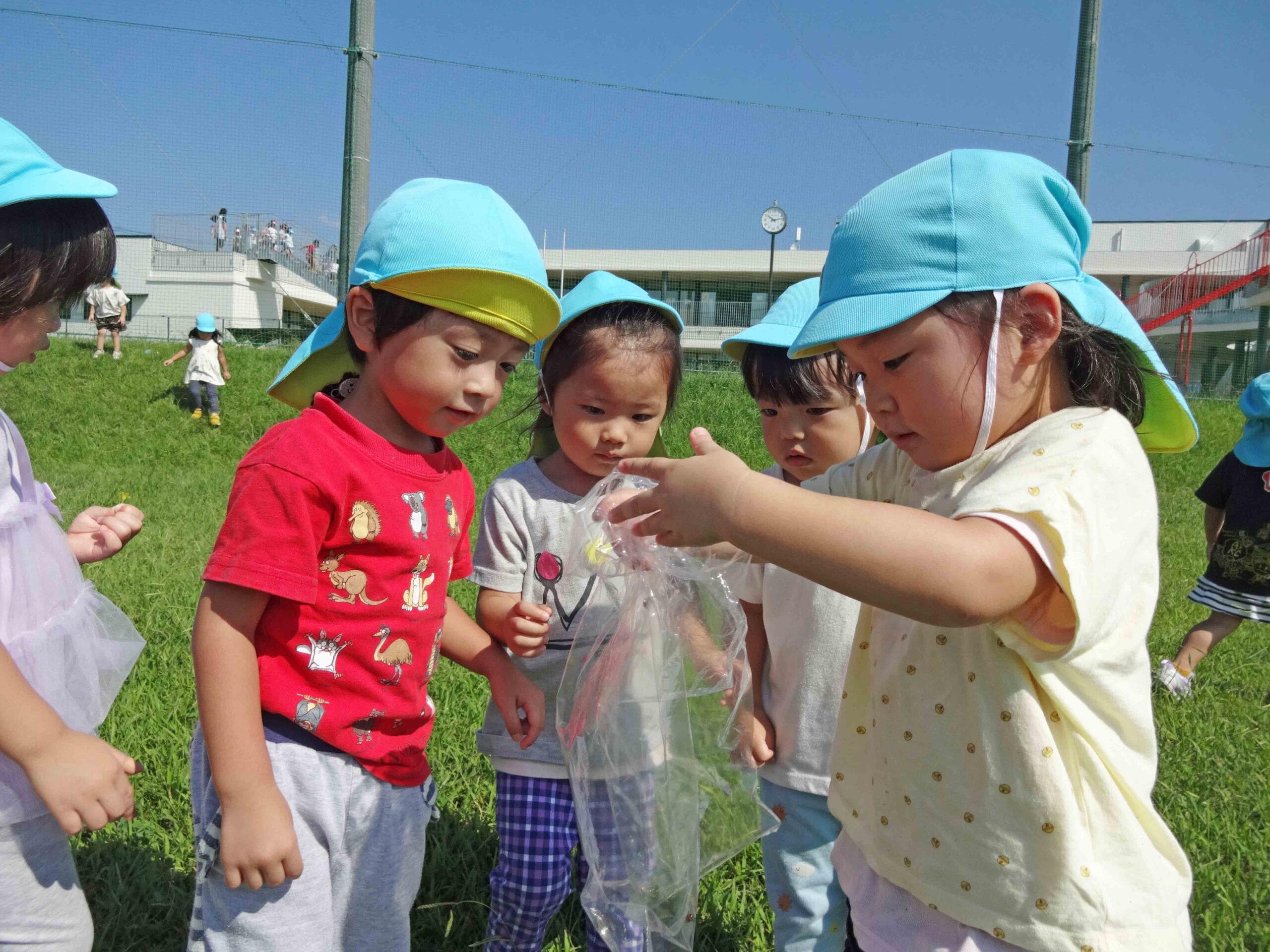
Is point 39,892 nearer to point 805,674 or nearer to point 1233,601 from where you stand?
point 805,674

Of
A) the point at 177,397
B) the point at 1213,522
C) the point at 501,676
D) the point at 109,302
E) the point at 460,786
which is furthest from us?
the point at 109,302

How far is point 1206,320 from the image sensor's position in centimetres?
2773

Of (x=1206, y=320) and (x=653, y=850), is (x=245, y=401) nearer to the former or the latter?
(x=653, y=850)

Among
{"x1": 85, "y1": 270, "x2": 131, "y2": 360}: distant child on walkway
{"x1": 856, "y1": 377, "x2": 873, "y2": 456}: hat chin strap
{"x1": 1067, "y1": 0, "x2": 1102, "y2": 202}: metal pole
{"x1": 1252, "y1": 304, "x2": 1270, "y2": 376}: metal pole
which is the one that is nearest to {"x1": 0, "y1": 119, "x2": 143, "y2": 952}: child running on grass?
{"x1": 856, "y1": 377, "x2": 873, "y2": 456}: hat chin strap

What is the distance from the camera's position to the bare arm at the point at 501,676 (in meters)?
1.97

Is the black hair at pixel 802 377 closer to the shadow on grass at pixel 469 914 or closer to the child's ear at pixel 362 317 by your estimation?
the child's ear at pixel 362 317

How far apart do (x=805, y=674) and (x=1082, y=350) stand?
96 centimetres

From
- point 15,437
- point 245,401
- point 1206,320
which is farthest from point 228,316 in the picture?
point 15,437

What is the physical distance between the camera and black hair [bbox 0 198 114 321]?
1.48 m

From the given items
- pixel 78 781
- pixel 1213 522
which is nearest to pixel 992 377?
pixel 78 781

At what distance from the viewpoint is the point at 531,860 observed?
2049mm

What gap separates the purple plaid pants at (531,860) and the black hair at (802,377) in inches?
38.2

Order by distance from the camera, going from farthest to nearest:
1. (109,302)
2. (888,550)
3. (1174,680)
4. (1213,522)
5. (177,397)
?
(109,302)
(177,397)
(1213,522)
(1174,680)
(888,550)

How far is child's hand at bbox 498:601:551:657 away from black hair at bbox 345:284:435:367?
57 cm
